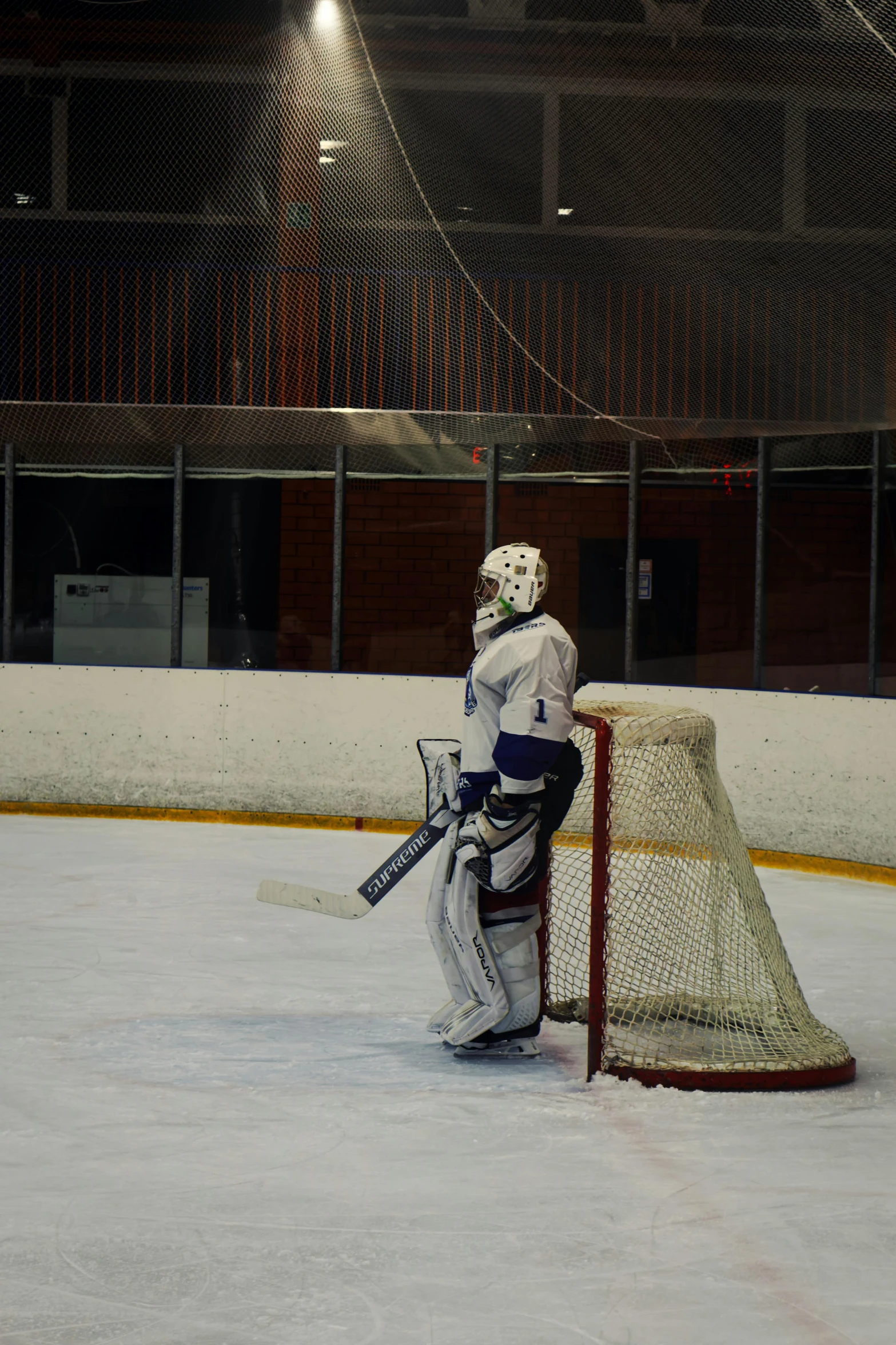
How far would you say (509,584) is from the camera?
3711mm

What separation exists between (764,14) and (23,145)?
187 inches

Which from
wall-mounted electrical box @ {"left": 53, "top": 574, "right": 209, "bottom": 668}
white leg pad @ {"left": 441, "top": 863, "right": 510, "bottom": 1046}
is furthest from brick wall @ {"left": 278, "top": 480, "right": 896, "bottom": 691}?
white leg pad @ {"left": 441, "top": 863, "right": 510, "bottom": 1046}

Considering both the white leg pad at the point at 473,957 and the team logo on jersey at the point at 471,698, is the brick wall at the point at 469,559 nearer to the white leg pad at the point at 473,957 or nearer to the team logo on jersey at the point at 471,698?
the team logo on jersey at the point at 471,698

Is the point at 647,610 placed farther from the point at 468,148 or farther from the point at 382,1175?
the point at 382,1175

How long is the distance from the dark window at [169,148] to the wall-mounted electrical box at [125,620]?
2.08 metres

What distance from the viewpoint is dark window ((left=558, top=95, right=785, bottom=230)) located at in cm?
614

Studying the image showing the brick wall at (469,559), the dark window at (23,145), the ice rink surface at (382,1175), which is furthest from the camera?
the brick wall at (469,559)

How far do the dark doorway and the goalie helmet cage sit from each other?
520 centimetres

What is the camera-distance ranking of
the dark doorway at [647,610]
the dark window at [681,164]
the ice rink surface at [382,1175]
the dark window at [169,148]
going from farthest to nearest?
the dark doorway at [647,610], the dark window at [169,148], the dark window at [681,164], the ice rink surface at [382,1175]

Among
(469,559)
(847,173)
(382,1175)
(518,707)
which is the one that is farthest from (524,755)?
(469,559)

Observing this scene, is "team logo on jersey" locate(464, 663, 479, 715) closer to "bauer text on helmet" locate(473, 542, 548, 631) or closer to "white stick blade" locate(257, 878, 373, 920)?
"bauer text on helmet" locate(473, 542, 548, 631)

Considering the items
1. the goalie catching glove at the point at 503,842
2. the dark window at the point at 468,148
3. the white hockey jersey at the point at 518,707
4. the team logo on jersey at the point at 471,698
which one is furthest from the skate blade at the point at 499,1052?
the dark window at the point at 468,148

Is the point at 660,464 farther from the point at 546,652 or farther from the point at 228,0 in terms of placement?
the point at 546,652

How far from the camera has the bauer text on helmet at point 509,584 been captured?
3701 mm
